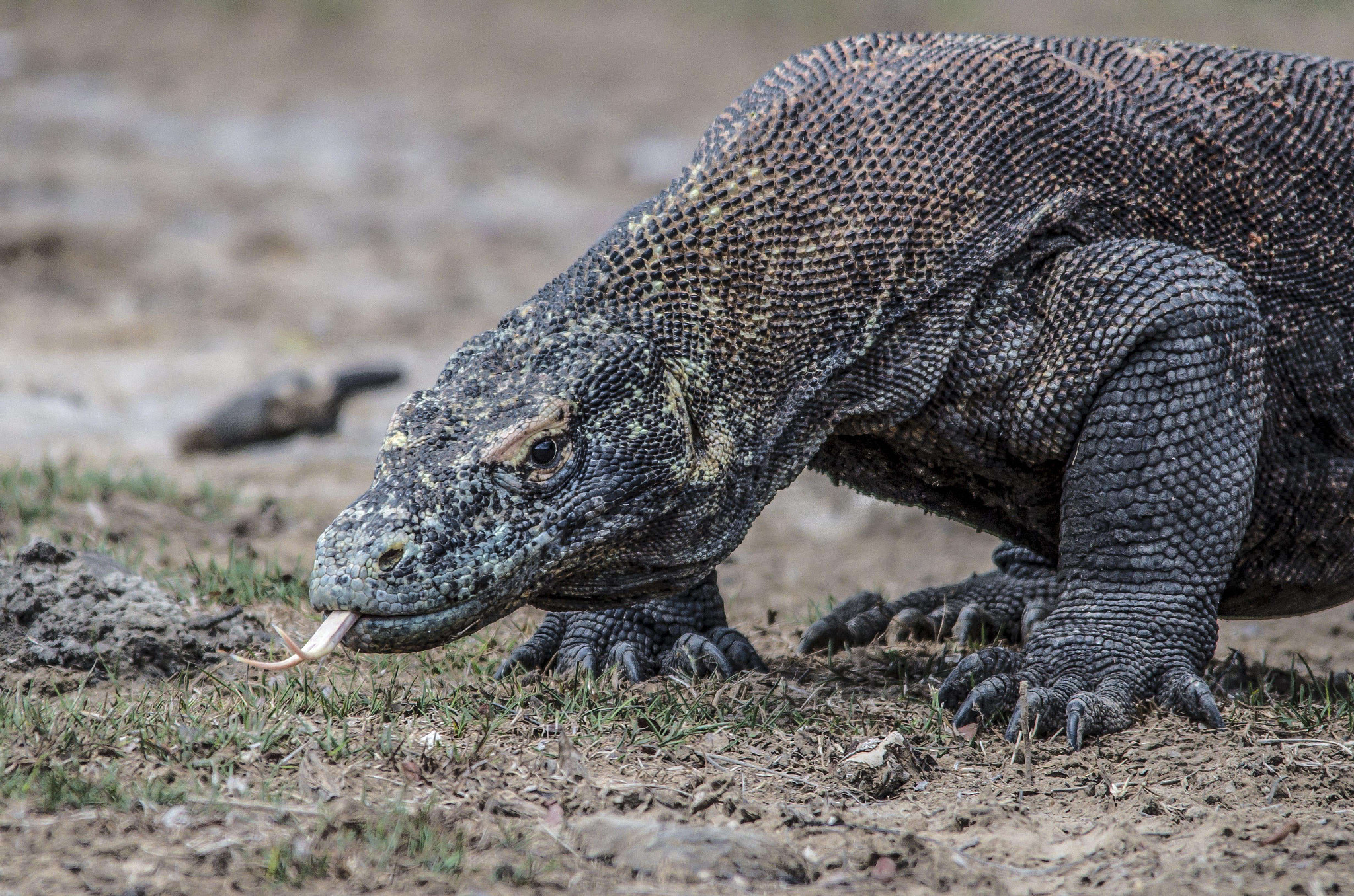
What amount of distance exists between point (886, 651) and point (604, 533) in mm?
1452

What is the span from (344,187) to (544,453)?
40.3 feet

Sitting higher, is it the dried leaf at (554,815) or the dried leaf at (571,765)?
the dried leaf at (571,765)

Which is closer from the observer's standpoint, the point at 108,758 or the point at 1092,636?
the point at 108,758

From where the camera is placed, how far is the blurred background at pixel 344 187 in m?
8.32

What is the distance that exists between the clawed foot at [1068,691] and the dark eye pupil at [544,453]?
1.32 m

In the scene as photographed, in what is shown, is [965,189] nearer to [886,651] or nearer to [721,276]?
[721,276]

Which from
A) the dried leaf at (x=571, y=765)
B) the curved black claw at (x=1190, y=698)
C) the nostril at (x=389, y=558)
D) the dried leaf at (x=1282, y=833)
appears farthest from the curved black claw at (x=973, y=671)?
the nostril at (x=389, y=558)

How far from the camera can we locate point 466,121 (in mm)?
16578

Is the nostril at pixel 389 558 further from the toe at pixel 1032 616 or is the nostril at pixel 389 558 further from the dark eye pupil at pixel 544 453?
the toe at pixel 1032 616

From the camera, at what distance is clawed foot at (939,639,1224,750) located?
11.8ft

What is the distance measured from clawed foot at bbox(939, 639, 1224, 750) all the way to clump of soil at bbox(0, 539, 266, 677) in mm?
2151

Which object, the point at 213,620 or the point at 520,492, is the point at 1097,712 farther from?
the point at 213,620

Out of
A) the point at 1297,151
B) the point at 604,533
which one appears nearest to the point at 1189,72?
the point at 1297,151

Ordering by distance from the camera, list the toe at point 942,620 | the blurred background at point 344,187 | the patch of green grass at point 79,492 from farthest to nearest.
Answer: the blurred background at point 344,187, the patch of green grass at point 79,492, the toe at point 942,620
